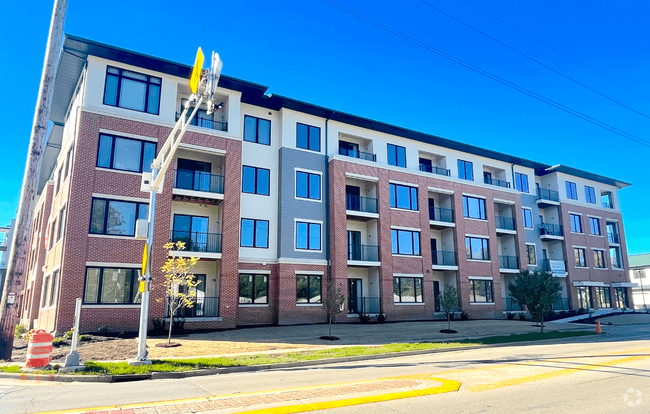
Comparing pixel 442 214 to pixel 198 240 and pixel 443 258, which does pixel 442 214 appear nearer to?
pixel 443 258

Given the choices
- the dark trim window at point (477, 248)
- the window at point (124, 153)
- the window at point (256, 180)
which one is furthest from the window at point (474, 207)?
the window at point (124, 153)

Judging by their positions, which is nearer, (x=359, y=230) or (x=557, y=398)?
(x=557, y=398)

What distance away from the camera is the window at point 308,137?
29.2 metres

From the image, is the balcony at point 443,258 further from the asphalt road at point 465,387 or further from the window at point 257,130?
the asphalt road at point 465,387

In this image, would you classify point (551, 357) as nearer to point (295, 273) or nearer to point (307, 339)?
point (307, 339)

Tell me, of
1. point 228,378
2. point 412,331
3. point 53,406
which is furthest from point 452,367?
point 412,331

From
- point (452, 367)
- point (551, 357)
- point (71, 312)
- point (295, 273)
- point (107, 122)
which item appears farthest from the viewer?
Result: point (295, 273)

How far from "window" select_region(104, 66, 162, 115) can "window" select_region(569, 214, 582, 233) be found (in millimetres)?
37759

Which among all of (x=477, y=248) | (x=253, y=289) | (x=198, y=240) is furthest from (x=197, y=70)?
(x=477, y=248)

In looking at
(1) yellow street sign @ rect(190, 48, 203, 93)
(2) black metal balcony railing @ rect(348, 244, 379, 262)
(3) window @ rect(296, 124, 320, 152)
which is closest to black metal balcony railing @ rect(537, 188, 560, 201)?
(2) black metal balcony railing @ rect(348, 244, 379, 262)

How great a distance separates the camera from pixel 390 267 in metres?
30.3

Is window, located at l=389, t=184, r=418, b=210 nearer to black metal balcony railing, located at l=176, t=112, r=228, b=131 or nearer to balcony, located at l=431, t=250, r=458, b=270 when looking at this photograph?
balcony, located at l=431, t=250, r=458, b=270

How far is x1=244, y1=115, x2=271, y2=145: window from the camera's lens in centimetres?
2781

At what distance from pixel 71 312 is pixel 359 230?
59.5ft
